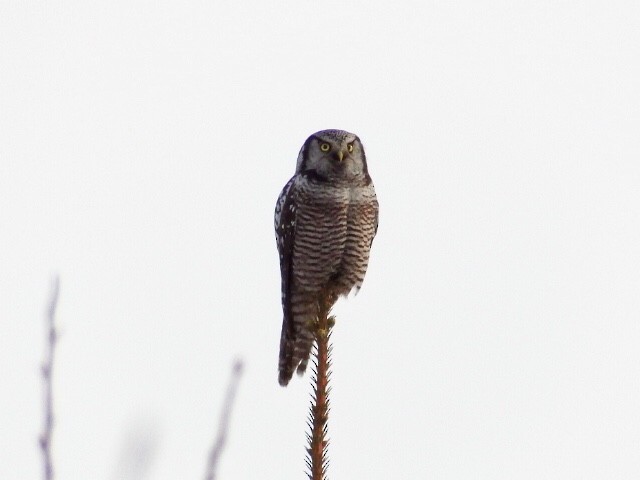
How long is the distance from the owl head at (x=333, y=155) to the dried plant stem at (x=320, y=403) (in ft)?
14.7

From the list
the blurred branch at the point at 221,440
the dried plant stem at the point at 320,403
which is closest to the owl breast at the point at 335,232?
the dried plant stem at the point at 320,403

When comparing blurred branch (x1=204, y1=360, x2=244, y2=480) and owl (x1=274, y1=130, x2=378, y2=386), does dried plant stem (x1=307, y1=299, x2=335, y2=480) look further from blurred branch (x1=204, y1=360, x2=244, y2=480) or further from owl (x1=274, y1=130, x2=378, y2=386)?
owl (x1=274, y1=130, x2=378, y2=386)

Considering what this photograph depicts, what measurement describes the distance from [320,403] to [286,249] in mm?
5424

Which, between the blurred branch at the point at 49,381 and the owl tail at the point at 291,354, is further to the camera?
the owl tail at the point at 291,354

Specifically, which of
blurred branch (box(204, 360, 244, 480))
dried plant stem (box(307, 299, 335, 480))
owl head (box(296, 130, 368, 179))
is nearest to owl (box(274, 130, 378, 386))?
owl head (box(296, 130, 368, 179))

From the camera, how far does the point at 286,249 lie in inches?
336

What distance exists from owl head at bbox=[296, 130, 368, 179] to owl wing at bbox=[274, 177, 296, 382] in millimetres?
240

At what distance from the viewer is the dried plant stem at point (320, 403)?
2.83 metres

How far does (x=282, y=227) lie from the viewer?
8.47 m

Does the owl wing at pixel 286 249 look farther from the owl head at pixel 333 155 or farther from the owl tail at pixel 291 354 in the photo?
the owl head at pixel 333 155

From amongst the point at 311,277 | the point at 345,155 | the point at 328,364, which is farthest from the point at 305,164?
the point at 328,364

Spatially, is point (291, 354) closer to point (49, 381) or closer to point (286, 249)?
point (286, 249)

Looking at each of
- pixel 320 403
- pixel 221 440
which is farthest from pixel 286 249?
pixel 221 440

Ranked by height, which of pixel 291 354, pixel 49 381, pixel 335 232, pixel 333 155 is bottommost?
pixel 291 354
